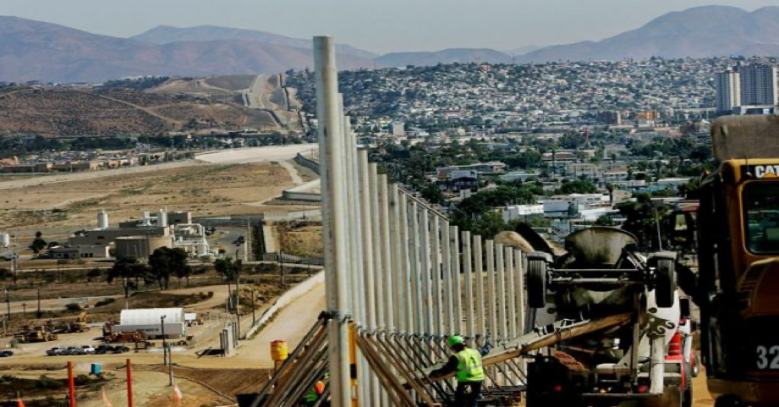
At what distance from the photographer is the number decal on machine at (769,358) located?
11172 mm

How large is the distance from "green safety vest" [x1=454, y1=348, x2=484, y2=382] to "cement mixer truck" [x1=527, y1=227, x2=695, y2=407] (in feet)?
1.60

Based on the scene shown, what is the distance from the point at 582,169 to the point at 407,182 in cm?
3481

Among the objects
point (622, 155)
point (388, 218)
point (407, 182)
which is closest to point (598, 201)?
point (407, 182)

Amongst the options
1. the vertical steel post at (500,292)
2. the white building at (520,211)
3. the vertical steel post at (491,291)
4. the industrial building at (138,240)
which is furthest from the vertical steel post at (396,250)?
the industrial building at (138,240)

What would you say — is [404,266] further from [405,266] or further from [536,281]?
[536,281]

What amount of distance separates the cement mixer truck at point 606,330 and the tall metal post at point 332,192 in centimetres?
197

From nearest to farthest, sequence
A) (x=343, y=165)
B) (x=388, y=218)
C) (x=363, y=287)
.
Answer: (x=343, y=165) < (x=363, y=287) < (x=388, y=218)

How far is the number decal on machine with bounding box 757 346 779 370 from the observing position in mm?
11172

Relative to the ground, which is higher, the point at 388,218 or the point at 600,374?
the point at 388,218

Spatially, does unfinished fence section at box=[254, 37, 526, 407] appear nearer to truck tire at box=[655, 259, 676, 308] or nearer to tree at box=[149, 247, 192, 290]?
truck tire at box=[655, 259, 676, 308]

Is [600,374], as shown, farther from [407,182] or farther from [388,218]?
[407,182]

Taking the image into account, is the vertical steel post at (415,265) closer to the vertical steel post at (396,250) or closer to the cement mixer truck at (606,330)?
the vertical steel post at (396,250)

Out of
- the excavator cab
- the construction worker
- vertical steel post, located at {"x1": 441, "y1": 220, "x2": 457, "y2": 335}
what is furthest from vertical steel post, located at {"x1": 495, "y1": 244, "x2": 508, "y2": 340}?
the excavator cab

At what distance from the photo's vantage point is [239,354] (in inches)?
2015
